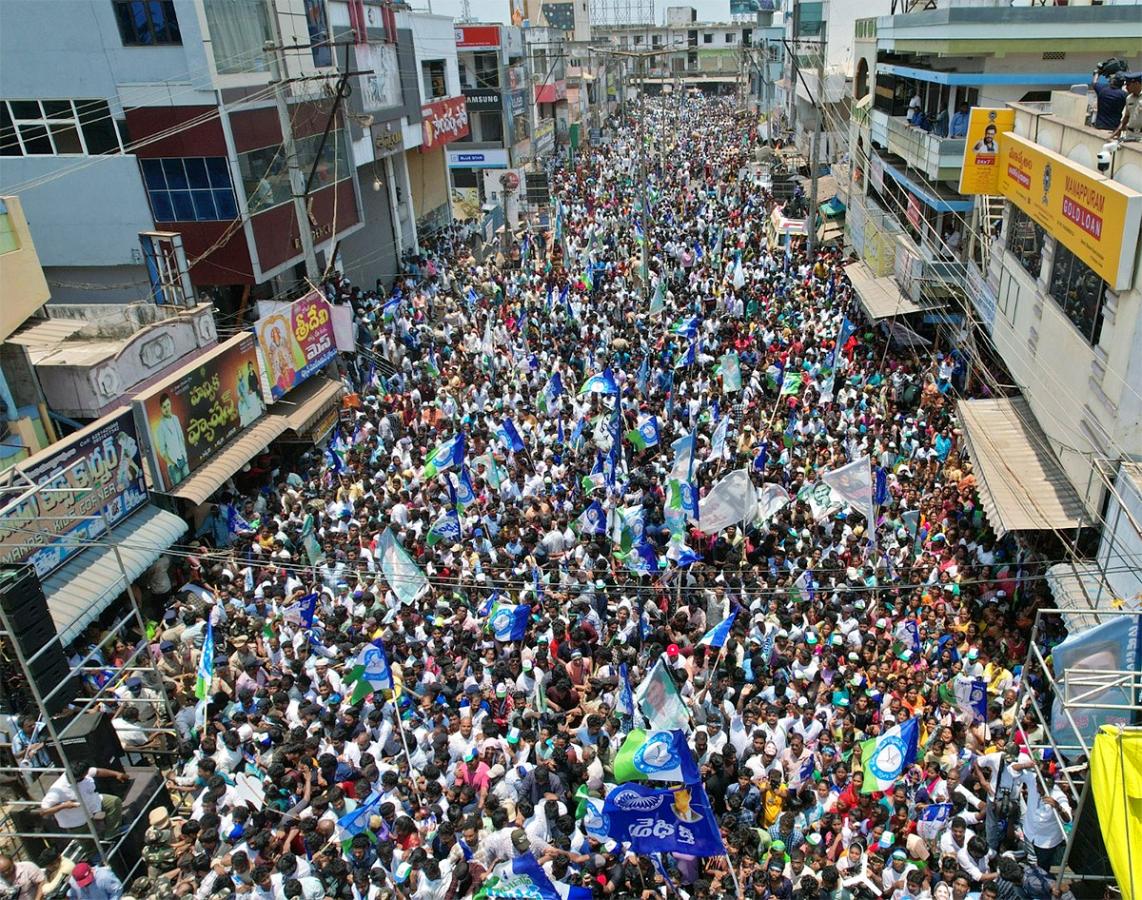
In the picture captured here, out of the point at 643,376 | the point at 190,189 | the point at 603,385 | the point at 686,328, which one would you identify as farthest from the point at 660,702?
the point at 190,189

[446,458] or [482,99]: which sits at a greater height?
[482,99]

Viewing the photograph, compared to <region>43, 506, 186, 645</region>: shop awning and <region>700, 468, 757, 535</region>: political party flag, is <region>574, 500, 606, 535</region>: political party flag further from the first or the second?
<region>43, 506, 186, 645</region>: shop awning

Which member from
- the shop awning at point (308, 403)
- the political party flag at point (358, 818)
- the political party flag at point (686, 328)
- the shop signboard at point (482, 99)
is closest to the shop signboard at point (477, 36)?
the shop signboard at point (482, 99)

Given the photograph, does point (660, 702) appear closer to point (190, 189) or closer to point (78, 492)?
point (78, 492)

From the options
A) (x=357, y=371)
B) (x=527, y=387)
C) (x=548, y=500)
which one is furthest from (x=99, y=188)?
(x=548, y=500)

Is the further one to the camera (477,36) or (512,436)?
(477,36)

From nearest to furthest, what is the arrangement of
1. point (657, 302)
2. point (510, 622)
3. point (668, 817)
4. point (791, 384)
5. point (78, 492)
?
point (668, 817) → point (510, 622) → point (78, 492) → point (791, 384) → point (657, 302)

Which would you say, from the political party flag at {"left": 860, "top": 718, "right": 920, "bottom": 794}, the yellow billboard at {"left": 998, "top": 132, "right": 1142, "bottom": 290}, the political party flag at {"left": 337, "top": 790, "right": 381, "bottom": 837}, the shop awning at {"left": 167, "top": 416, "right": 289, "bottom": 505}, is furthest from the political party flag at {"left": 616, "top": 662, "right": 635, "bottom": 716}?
the shop awning at {"left": 167, "top": 416, "right": 289, "bottom": 505}
